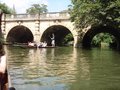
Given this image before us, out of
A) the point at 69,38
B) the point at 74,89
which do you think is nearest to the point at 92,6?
the point at 74,89

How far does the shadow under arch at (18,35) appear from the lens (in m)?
57.2

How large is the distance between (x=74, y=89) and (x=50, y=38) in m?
45.3

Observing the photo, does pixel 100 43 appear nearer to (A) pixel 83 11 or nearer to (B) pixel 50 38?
(B) pixel 50 38

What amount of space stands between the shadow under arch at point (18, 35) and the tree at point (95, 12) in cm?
1538

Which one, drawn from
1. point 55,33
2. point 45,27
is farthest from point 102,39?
point 45,27

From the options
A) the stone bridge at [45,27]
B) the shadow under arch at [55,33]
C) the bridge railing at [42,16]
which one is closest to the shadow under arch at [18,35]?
the stone bridge at [45,27]

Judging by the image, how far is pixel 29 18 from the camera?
177 ft

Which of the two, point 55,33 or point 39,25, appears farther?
point 55,33

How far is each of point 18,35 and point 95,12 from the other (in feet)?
77.9

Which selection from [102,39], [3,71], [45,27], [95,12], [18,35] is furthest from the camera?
[102,39]

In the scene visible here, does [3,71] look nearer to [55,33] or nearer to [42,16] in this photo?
[42,16]

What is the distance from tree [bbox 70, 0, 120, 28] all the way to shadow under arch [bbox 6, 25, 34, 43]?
50.5 ft

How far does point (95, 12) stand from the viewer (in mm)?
40438

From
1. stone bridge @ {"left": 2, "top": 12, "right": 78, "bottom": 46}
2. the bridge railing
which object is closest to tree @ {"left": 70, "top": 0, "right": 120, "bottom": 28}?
stone bridge @ {"left": 2, "top": 12, "right": 78, "bottom": 46}
